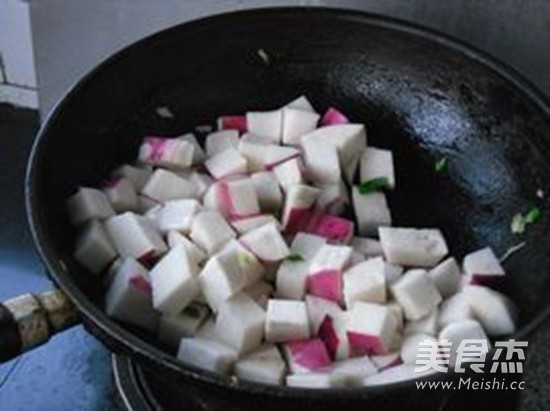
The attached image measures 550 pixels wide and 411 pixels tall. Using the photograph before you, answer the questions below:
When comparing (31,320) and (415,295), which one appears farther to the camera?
(415,295)

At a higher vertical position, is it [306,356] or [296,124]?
[296,124]

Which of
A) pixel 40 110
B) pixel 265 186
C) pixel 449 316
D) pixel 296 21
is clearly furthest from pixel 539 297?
pixel 40 110

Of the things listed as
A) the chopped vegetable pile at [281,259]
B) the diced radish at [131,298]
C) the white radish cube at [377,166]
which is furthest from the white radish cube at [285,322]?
the white radish cube at [377,166]

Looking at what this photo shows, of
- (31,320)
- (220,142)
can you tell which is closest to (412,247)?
(220,142)

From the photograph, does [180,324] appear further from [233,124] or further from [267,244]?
[233,124]

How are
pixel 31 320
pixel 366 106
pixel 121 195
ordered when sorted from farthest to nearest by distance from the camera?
pixel 366 106 → pixel 121 195 → pixel 31 320

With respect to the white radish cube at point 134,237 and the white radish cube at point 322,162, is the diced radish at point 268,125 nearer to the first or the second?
the white radish cube at point 322,162

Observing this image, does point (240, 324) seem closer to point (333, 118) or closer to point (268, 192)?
point (268, 192)

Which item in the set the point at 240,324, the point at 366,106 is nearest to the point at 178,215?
the point at 240,324

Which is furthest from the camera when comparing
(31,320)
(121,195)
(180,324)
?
(121,195)
